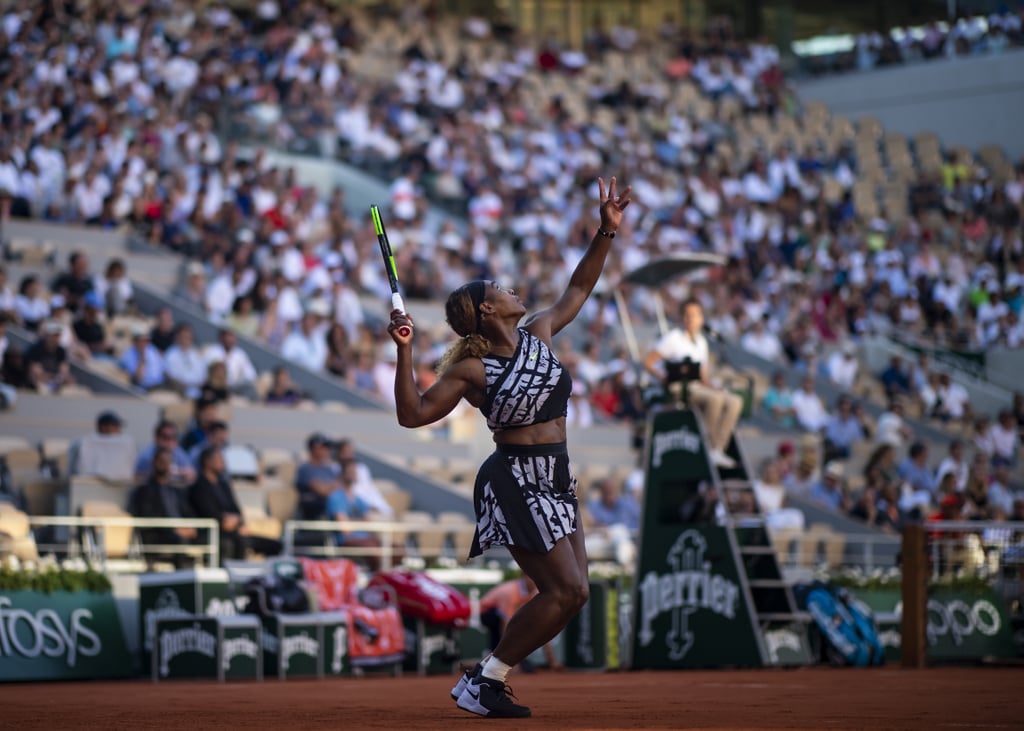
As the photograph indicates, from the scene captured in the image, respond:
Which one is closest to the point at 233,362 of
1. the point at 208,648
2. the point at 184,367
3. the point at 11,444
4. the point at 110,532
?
the point at 184,367

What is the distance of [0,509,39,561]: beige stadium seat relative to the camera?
14.0 meters

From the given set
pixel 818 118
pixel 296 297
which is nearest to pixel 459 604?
pixel 296 297

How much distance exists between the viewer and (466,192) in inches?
1071

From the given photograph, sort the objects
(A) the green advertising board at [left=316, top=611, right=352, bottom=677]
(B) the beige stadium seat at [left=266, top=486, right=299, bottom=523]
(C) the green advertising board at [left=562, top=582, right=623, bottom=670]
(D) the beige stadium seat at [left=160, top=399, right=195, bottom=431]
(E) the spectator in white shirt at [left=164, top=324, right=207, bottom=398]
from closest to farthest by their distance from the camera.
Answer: (A) the green advertising board at [left=316, top=611, right=352, bottom=677] → (C) the green advertising board at [left=562, top=582, right=623, bottom=670] → (B) the beige stadium seat at [left=266, top=486, right=299, bottom=523] → (D) the beige stadium seat at [left=160, top=399, right=195, bottom=431] → (E) the spectator in white shirt at [left=164, top=324, right=207, bottom=398]

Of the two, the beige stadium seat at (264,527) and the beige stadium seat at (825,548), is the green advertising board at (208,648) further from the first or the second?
the beige stadium seat at (825,548)

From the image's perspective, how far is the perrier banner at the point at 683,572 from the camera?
44.6 feet

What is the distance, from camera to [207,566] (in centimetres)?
1542

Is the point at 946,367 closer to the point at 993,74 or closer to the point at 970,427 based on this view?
the point at 970,427

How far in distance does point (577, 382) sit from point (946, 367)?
8699 millimetres

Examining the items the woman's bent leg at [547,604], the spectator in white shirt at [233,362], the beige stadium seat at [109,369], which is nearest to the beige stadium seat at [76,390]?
the beige stadium seat at [109,369]

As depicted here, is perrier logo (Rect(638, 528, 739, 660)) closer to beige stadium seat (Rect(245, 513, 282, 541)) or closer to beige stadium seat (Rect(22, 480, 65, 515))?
beige stadium seat (Rect(245, 513, 282, 541))

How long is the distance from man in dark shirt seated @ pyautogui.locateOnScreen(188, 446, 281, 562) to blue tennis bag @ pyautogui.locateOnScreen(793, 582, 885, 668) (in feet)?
16.4

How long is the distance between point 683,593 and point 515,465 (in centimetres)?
603

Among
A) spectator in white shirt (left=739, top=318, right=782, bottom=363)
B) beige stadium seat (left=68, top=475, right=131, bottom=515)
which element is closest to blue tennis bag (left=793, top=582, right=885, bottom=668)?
beige stadium seat (left=68, top=475, right=131, bottom=515)
